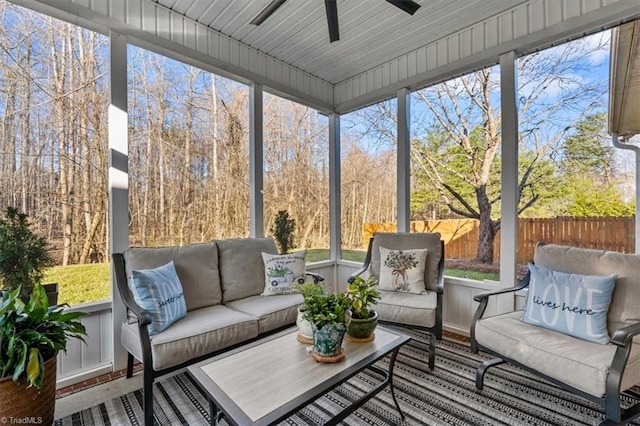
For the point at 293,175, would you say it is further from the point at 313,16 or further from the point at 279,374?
the point at 279,374

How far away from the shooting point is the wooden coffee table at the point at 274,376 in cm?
126

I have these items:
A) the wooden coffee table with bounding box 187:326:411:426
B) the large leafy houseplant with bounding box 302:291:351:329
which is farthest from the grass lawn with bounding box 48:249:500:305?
the large leafy houseplant with bounding box 302:291:351:329

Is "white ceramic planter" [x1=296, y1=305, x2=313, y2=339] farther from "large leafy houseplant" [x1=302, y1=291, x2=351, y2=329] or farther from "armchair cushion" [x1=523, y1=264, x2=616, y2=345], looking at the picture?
"armchair cushion" [x1=523, y1=264, x2=616, y2=345]

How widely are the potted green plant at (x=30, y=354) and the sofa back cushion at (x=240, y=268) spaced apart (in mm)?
1136

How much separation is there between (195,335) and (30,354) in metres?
0.81

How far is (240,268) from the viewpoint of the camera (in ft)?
9.53

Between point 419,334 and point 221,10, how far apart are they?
3706 mm

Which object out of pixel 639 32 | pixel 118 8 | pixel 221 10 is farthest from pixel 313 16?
pixel 639 32

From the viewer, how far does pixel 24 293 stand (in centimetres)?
204

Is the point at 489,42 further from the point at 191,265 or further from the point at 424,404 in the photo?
the point at 191,265

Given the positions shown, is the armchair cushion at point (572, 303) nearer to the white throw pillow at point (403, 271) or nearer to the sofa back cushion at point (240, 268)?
the white throw pillow at point (403, 271)

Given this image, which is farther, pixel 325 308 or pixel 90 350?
pixel 90 350

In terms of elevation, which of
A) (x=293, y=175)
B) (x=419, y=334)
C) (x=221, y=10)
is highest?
(x=221, y=10)

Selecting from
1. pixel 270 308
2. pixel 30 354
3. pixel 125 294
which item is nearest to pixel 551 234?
pixel 270 308
